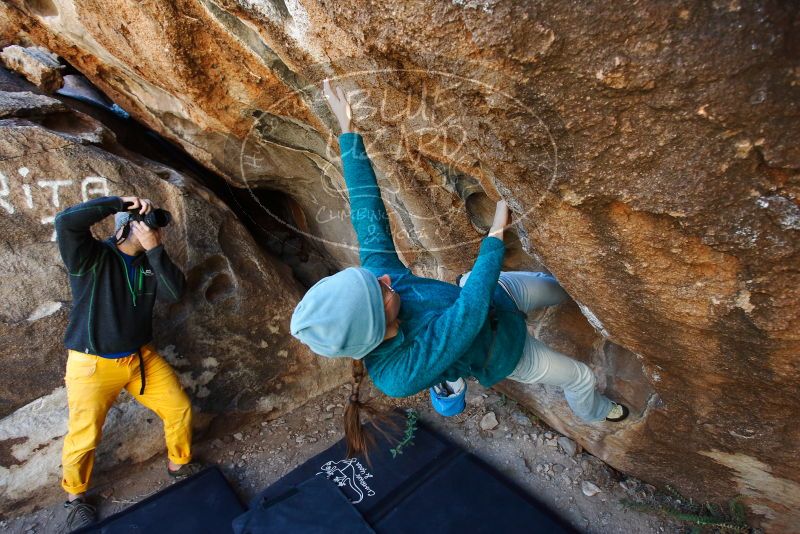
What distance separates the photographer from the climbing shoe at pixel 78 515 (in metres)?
2.98

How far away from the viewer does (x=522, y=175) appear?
157 centimetres

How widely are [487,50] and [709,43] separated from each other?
0.53 m

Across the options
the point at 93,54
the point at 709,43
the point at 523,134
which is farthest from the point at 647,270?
the point at 93,54

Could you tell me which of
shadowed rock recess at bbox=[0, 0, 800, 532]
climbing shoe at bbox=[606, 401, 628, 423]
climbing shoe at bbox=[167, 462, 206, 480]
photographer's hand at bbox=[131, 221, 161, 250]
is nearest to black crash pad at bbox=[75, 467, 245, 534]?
climbing shoe at bbox=[167, 462, 206, 480]

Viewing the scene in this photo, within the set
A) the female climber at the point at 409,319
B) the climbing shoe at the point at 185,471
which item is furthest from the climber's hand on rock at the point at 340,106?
the climbing shoe at the point at 185,471

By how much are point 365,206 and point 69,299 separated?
235 centimetres

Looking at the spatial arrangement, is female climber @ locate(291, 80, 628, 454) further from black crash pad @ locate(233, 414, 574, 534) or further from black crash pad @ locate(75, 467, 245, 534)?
black crash pad @ locate(75, 467, 245, 534)

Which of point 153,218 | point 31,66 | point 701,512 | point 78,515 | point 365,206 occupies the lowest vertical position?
point 78,515

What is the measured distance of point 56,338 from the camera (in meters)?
2.97

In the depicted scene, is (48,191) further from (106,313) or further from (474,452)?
(474,452)

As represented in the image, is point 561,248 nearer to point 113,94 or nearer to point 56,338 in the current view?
point 56,338

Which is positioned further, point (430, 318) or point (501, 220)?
point (501, 220)

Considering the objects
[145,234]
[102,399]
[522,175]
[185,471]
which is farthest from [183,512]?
[522,175]

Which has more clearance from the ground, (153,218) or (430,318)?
(430,318)
